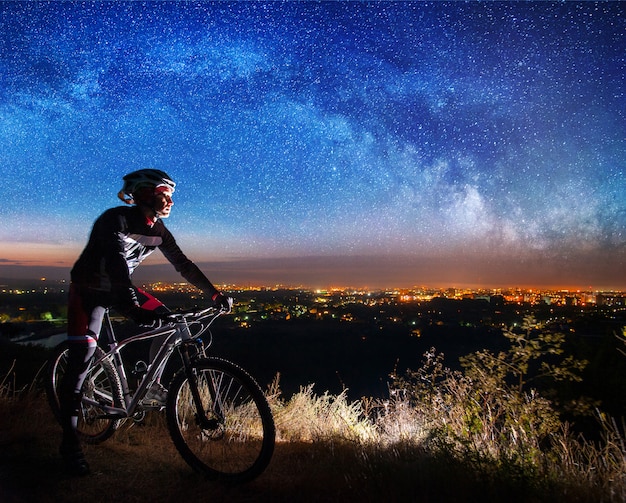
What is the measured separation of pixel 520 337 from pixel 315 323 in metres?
53.0

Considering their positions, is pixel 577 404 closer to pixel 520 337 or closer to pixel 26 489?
pixel 520 337

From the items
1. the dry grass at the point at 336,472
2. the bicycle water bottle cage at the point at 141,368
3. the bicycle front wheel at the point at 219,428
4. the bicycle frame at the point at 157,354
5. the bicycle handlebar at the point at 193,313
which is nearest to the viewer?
the dry grass at the point at 336,472

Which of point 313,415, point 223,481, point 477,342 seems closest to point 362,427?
point 313,415

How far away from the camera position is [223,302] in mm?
3332

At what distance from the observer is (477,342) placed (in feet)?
154

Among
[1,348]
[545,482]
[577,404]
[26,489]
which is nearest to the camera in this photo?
[545,482]

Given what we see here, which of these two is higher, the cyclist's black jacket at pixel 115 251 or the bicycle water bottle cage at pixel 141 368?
the cyclist's black jacket at pixel 115 251

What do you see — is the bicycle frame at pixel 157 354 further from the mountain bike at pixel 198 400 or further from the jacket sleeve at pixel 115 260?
the jacket sleeve at pixel 115 260

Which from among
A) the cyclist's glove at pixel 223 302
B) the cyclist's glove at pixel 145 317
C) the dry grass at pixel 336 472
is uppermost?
the cyclist's glove at pixel 223 302

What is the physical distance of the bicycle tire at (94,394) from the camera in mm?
3500

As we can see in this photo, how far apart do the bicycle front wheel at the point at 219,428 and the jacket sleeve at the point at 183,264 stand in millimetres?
861

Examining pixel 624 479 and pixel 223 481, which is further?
pixel 223 481

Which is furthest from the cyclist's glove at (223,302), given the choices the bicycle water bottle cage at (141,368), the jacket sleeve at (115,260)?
the bicycle water bottle cage at (141,368)

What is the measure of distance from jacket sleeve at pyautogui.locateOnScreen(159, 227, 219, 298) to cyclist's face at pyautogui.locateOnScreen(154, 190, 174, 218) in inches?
12.0
